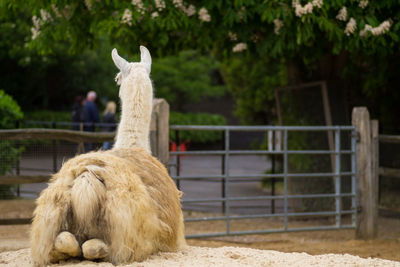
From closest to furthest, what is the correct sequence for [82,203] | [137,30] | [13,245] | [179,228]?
1. [82,203]
2. [179,228]
3. [13,245]
4. [137,30]

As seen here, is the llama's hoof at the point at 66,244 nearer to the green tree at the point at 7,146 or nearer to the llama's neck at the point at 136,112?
→ the llama's neck at the point at 136,112

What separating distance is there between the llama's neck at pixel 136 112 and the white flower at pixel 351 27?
4.03m

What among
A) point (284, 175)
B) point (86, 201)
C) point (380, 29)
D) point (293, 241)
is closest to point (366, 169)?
point (284, 175)

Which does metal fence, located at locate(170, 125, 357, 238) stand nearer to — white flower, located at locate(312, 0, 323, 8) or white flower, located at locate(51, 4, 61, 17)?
white flower, located at locate(312, 0, 323, 8)

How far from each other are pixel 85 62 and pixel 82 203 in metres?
23.9

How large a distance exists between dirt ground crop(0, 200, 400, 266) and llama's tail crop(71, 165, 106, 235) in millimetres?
2573

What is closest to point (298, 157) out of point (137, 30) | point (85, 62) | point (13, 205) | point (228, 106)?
point (137, 30)

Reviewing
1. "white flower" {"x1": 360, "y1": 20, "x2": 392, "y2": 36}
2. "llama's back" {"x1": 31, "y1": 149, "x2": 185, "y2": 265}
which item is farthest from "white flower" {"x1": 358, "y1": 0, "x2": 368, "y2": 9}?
"llama's back" {"x1": 31, "y1": 149, "x2": 185, "y2": 265}

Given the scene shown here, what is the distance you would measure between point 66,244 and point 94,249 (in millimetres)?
198

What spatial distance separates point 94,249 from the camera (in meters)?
4.23

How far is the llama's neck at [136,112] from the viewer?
5.53m

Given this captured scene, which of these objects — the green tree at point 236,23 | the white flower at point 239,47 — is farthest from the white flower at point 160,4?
the white flower at point 239,47

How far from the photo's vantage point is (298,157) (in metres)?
10.9

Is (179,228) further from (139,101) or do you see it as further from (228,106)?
(228,106)
